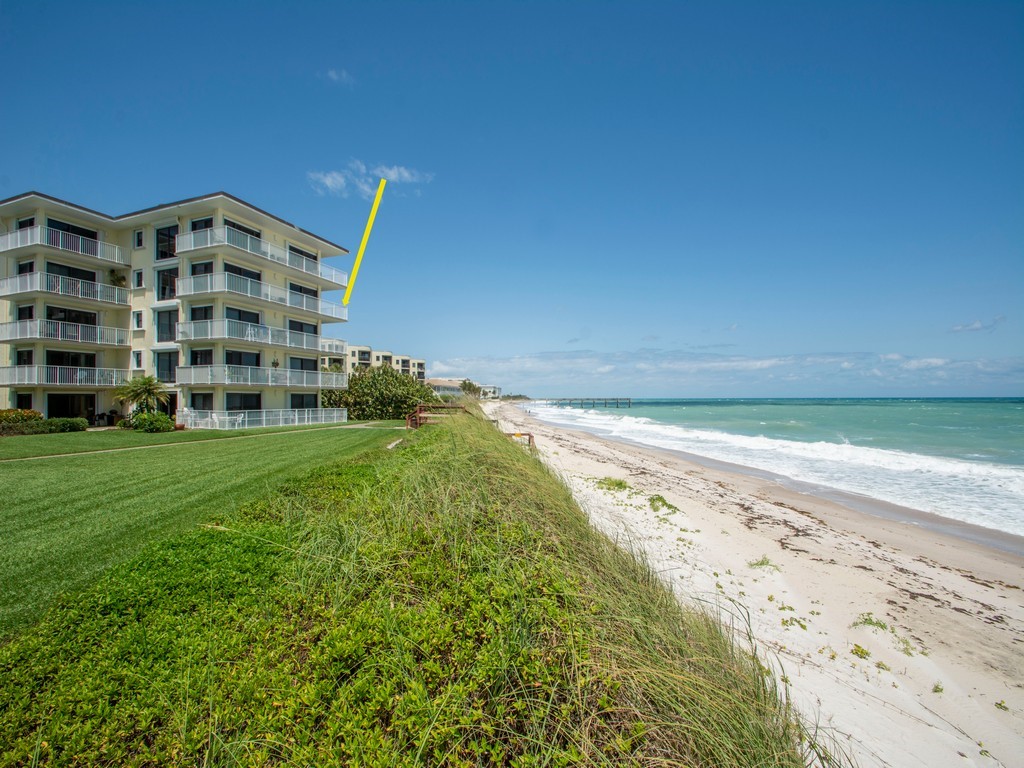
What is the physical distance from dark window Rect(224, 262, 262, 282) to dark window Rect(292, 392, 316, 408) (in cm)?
780

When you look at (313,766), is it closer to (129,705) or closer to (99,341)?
(129,705)

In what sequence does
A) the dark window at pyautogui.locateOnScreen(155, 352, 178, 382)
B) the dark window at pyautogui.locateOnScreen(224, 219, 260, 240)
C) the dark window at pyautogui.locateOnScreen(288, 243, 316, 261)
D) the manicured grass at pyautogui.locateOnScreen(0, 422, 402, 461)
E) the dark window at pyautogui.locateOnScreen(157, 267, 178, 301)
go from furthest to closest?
the dark window at pyautogui.locateOnScreen(288, 243, 316, 261), the dark window at pyautogui.locateOnScreen(157, 267, 178, 301), the dark window at pyautogui.locateOnScreen(155, 352, 178, 382), the dark window at pyautogui.locateOnScreen(224, 219, 260, 240), the manicured grass at pyautogui.locateOnScreen(0, 422, 402, 461)

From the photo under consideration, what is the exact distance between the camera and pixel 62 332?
85.1ft

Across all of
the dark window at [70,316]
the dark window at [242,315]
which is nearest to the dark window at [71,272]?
the dark window at [70,316]

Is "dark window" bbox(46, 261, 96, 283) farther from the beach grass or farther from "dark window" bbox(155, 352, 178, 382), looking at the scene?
the beach grass

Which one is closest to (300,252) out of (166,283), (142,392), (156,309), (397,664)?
(166,283)

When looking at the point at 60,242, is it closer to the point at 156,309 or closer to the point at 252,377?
the point at 156,309

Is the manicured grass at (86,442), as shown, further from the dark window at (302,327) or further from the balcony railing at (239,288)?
the dark window at (302,327)

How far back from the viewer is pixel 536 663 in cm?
233

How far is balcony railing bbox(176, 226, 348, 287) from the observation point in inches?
968

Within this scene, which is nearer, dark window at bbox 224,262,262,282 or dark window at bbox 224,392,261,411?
dark window at bbox 224,392,261,411

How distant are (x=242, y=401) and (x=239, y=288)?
6.42 m

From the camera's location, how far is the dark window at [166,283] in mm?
27344

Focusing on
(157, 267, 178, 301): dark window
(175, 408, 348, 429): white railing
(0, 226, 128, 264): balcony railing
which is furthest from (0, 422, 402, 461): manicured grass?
(0, 226, 128, 264): balcony railing
